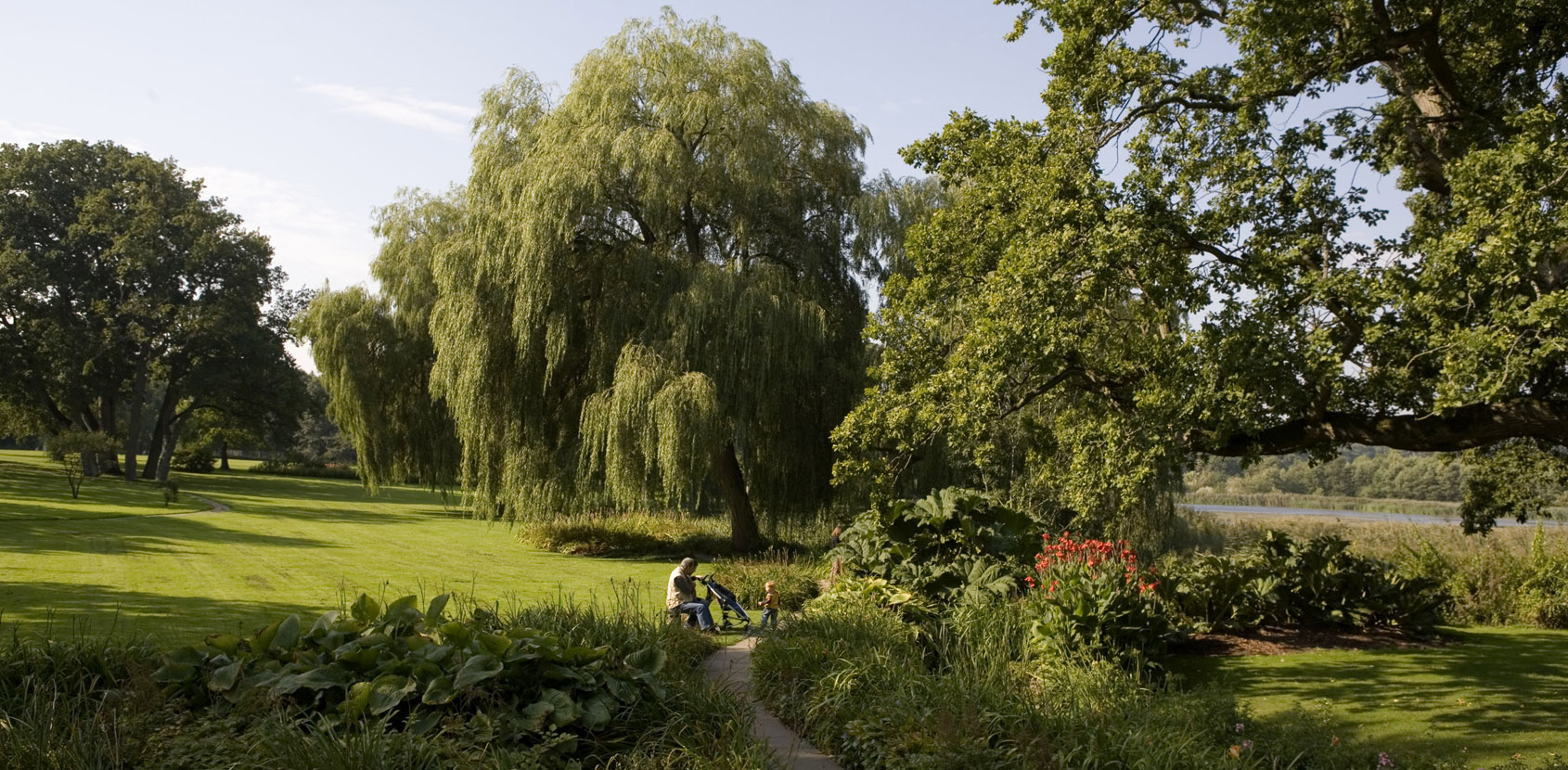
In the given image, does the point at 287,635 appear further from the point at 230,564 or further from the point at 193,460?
the point at 193,460

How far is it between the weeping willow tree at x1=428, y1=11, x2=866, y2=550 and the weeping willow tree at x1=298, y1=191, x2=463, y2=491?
5.24 metres

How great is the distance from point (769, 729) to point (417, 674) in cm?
245

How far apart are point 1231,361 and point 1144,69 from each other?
3387mm

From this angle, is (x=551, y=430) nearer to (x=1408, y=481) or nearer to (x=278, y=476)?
(x=278, y=476)

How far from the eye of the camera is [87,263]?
4194 cm

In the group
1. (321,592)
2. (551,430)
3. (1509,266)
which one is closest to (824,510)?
(551,430)

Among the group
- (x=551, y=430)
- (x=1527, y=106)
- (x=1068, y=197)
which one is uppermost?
(x=1527, y=106)

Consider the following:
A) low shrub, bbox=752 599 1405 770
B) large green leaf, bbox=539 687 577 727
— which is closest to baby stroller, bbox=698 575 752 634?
low shrub, bbox=752 599 1405 770

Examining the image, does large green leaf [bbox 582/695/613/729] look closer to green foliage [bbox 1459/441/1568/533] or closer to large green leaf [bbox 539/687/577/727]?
large green leaf [bbox 539/687/577/727]

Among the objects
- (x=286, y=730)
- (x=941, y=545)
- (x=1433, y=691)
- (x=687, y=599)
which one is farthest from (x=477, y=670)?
(x=1433, y=691)

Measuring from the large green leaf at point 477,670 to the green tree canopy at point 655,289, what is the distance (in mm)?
12437

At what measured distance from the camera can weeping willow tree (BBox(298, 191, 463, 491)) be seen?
2584 centimetres

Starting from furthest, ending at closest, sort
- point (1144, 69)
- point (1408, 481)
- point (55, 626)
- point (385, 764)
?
point (1408, 481), point (1144, 69), point (55, 626), point (385, 764)

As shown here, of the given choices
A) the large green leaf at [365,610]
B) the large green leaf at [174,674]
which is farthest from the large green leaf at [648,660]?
the large green leaf at [174,674]
